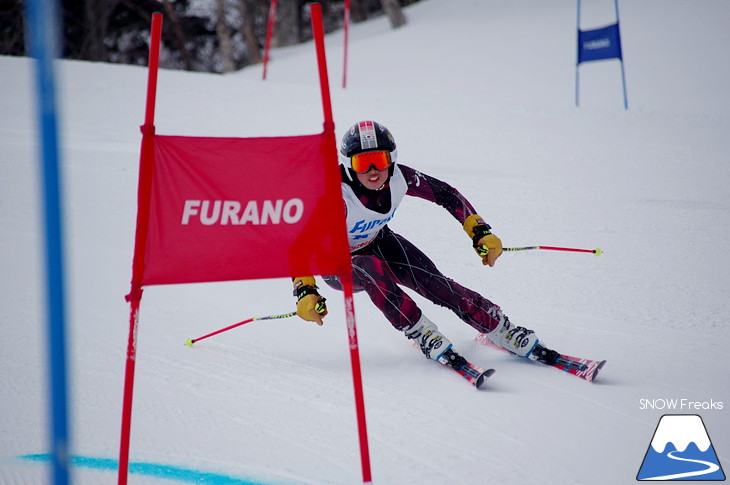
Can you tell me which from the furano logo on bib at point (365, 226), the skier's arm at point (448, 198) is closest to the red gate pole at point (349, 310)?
the furano logo on bib at point (365, 226)

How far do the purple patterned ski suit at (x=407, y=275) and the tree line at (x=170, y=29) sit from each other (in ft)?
42.8

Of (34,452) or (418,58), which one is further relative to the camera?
(418,58)

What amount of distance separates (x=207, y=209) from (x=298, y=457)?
0.93 metres

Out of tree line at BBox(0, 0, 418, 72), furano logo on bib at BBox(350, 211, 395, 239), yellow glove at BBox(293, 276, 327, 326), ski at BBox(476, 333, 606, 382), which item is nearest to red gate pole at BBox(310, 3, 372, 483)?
yellow glove at BBox(293, 276, 327, 326)

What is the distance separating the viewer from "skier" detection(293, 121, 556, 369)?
10.3ft

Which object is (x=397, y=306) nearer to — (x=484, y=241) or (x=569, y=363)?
(x=484, y=241)

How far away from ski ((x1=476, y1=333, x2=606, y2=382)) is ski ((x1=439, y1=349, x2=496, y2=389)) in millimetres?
323

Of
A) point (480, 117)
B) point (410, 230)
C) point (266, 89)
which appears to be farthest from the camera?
point (266, 89)

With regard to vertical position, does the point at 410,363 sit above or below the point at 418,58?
below

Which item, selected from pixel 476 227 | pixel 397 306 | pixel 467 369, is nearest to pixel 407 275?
pixel 397 306

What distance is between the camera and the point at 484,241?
3.26m

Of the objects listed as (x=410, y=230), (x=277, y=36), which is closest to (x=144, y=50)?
(x=277, y=36)

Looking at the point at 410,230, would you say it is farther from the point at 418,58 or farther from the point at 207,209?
the point at 418,58

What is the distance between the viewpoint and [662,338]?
3.68 m
